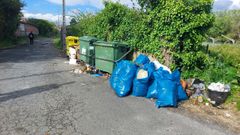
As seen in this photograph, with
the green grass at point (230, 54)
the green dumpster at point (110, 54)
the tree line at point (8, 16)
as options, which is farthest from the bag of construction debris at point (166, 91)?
the tree line at point (8, 16)

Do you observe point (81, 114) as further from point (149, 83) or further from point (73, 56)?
point (73, 56)

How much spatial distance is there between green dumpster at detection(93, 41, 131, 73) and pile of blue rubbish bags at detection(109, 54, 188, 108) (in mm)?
1413

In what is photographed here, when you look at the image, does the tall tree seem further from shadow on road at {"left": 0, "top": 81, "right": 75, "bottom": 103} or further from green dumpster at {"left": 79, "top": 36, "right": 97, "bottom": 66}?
shadow on road at {"left": 0, "top": 81, "right": 75, "bottom": 103}

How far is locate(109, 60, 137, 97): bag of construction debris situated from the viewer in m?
6.26

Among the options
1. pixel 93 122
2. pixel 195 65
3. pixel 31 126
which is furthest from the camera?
pixel 195 65

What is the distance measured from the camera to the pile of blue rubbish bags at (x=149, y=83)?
5504 millimetres

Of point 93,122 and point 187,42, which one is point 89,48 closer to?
point 187,42

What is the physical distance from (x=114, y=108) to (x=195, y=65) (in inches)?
123

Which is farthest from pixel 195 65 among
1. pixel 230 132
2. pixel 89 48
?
pixel 89 48

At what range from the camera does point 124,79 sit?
633cm

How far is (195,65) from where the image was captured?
697cm

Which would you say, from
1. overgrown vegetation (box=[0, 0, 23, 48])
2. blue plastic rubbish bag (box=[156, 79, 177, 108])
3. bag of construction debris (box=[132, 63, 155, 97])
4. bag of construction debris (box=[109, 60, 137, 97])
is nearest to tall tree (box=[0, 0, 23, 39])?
overgrown vegetation (box=[0, 0, 23, 48])

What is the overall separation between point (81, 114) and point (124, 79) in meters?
1.87

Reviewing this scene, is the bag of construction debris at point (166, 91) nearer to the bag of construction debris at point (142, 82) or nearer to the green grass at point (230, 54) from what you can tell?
the bag of construction debris at point (142, 82)
